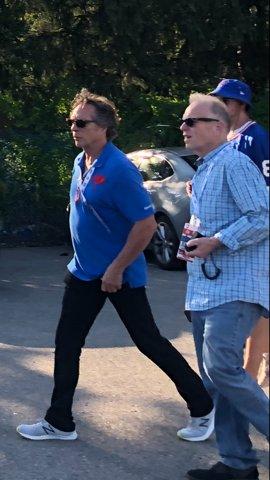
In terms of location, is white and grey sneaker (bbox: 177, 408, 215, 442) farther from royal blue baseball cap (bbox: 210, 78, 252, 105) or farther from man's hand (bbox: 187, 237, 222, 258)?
royal blue baseball cap (bbox: 210, 78, 252, 105)

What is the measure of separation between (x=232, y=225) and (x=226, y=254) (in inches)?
5.0

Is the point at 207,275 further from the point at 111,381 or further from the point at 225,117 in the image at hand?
the point at 111,381

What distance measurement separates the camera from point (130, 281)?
495cm

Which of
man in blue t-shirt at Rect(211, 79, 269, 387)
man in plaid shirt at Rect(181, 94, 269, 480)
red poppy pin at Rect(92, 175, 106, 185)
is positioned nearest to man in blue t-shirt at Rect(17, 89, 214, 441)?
red poppy pin at Rect(92, 175, 106, 185)

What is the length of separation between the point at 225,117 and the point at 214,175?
266 mm

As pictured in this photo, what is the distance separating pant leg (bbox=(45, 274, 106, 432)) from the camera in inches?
197

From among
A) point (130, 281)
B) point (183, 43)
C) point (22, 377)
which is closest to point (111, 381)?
point (22, 377)

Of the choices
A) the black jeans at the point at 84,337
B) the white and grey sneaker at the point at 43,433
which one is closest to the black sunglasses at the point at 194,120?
the black jeans at the point at 84,337

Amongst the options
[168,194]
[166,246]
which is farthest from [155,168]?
[166,246]

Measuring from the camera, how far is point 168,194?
39.7ft

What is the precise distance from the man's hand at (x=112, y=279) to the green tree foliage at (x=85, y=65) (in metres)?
8.96

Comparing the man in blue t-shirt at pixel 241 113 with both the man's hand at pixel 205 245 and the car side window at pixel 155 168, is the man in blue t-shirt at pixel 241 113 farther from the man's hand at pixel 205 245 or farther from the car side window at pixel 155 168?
the car side window at pixel 155 168

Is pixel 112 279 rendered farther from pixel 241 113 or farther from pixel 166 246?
pixel 166 246

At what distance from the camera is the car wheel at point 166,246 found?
11.8 meters
